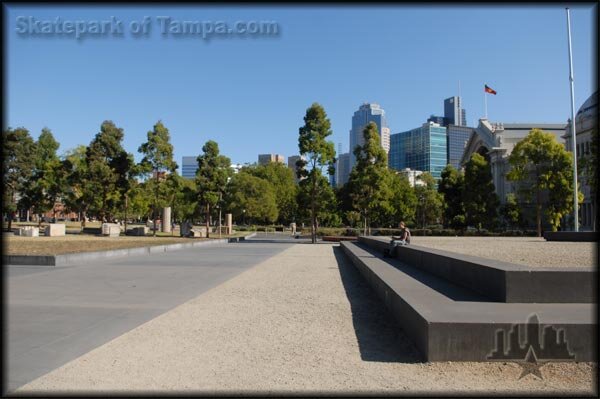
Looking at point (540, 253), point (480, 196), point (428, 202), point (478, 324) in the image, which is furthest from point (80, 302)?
point (428, 202)

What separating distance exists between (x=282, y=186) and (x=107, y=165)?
51.2m

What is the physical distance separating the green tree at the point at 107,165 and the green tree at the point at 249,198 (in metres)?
25.0

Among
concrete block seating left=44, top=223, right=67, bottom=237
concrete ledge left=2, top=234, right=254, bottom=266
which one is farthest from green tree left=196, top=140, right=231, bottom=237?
concrete ledge left=2, top=234, right=254, bottom=266

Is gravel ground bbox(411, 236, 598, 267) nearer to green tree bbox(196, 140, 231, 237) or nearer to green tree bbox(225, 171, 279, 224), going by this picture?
green tree bbox(196, 140, 231, 237)

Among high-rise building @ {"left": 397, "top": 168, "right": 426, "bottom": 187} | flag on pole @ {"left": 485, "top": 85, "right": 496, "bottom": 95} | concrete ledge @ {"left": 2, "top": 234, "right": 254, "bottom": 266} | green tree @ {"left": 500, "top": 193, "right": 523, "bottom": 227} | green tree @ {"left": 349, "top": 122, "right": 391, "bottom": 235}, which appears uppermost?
flag on pole @ {"left": 485, "top": 85, "right": 496, "bottom": 95}

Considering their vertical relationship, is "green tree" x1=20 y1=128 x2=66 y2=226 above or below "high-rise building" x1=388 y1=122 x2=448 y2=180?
below

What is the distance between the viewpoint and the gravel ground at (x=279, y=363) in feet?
14.5

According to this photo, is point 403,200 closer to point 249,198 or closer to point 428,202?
point 428,202

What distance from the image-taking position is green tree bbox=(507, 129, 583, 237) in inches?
1556

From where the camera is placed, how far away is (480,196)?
160ft

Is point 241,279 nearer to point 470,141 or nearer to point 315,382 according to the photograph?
point 315,382

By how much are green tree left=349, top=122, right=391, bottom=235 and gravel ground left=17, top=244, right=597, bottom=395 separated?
104ft

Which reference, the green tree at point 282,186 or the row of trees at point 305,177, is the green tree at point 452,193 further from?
the green tree at point 282,186

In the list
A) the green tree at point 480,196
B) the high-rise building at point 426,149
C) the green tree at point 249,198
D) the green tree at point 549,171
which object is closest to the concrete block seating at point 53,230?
the green tree at point 249,198
